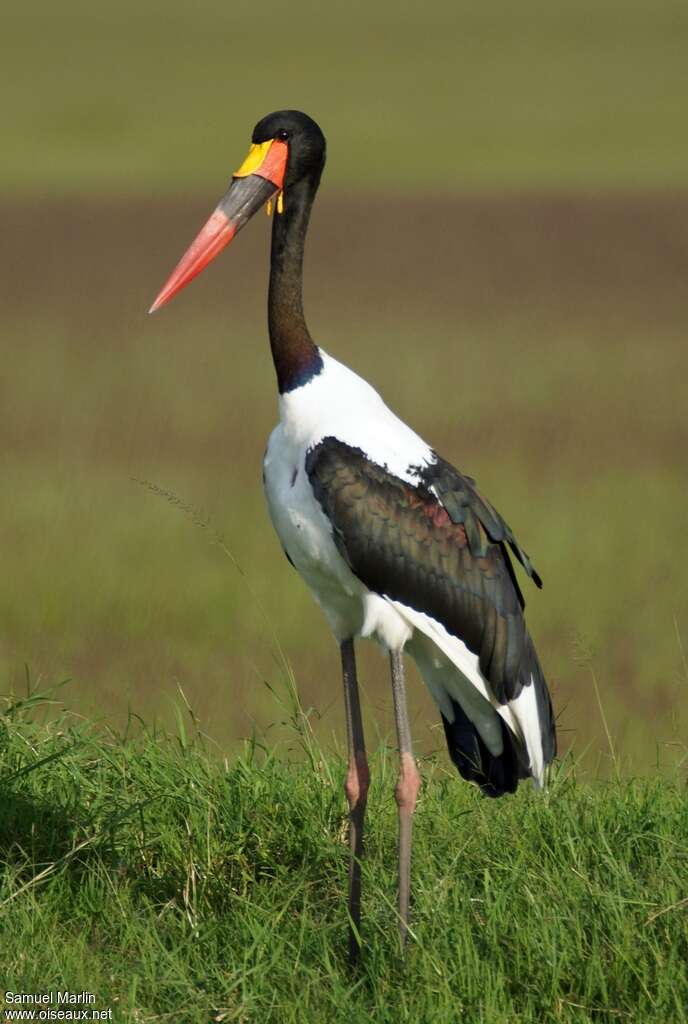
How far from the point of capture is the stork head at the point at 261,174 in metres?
4.25

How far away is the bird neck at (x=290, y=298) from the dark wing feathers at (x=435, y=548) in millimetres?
248

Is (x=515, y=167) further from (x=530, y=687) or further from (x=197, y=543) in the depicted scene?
(x=530, y=687)

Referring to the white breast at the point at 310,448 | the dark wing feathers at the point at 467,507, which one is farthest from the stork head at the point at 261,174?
the dark wing feathers at the point at 467,507

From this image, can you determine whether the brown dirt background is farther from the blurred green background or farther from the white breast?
the white breast

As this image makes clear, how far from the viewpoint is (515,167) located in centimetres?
3002

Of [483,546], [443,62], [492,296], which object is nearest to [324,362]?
[483,546]

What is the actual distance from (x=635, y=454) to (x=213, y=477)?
98.1 inches

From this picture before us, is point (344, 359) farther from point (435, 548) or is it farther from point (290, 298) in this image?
point (435, 548)

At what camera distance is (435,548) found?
4148mm

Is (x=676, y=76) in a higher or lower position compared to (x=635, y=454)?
higher

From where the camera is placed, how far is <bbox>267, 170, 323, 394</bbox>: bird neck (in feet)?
13.7

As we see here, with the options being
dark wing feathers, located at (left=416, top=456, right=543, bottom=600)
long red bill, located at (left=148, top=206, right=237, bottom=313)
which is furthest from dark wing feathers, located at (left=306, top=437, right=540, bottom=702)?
long red bill, located at (left=148, top=206, right=237, bottom=313)

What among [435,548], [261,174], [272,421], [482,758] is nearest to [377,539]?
[435,548]

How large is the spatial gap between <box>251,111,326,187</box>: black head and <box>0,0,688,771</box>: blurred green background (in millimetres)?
1176
